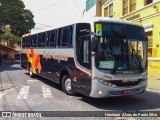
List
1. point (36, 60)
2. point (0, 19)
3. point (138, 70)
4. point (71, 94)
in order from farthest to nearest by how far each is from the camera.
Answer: point (0, 19), point (36, 60), point (71, 94), point (138, 70)

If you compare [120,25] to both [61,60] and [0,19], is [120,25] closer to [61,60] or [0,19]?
[61,60]

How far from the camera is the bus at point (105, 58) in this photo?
9484 mm

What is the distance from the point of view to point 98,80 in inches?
372

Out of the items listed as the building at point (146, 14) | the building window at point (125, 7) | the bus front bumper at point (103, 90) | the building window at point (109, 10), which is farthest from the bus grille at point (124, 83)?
the building window at point (109, 10)

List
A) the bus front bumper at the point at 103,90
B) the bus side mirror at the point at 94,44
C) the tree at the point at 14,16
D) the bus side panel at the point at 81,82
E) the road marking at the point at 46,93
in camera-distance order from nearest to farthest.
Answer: the bus side mirror at the point at 94,44, the bus front bumper at the point at 103,90, the bus side panel at the point at 81,82, the road marking at the point at 46,93, the tree at the point at 14,16

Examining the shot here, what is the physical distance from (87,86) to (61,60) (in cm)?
304

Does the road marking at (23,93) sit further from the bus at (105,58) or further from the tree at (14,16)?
the tree at (14,16)

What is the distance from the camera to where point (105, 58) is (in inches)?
375

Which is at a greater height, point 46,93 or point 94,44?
point 94,44

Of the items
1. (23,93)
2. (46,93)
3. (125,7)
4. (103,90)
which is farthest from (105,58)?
(125,7)

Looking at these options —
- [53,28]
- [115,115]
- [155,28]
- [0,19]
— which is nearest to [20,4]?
[0,19]

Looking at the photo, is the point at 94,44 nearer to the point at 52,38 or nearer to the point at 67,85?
the point at 67,85

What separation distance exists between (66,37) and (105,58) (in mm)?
3005

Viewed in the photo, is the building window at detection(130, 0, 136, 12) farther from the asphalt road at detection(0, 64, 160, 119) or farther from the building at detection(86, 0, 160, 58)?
the asphalt road at detection(0, 64, 160, 119)
